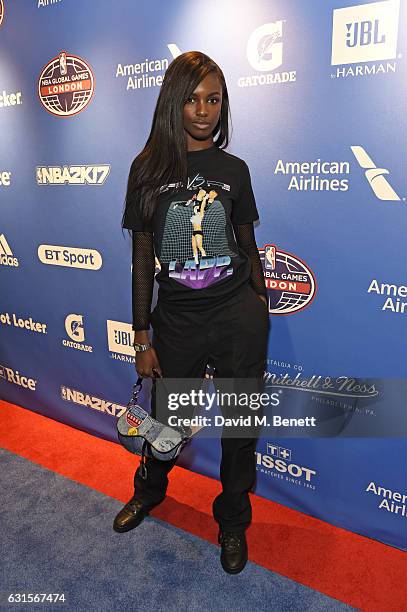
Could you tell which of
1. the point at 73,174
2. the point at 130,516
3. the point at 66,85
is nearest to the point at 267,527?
the point at 130,516

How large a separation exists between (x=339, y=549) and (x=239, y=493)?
0.49 meters

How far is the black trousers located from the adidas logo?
141 centimetres

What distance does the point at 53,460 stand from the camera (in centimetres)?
270

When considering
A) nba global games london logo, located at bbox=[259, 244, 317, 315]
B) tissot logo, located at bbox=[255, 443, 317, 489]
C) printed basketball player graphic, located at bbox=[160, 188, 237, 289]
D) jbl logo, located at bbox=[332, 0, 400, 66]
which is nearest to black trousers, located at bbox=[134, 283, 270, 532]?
printed basketball player graphic, located at bbox=[160, 188, 237, 289]

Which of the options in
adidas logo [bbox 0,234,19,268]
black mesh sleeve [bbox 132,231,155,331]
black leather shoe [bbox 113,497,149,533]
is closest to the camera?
black mesh sleeve [bbox 132,231,155,331]

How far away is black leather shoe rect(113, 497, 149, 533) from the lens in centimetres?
217

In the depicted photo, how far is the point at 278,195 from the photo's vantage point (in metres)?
2.00

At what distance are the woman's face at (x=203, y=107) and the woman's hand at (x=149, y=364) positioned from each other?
0.78m

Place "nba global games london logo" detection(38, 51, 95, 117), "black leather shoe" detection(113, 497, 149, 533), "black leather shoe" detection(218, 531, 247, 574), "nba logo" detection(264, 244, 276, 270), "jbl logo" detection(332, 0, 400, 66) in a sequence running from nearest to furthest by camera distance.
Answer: "jbl logo" detection(332, 0, 400, 66)
"black leather shoe" detection(218, 531, 247, 574)
"nba logo" detection(264, 244, 276, 270)
"black leather shoe" detection(113, 497, 149, 533)
"nba global games london logo" detection(38, 51, 95, 117)

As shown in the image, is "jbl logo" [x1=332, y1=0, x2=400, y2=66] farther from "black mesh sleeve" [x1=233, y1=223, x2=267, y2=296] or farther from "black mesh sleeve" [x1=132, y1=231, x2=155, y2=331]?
"black mesh sleeve" [x1=132, y1=231, x2=155, y2=331]

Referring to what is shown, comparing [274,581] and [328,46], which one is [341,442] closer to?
[274,581]

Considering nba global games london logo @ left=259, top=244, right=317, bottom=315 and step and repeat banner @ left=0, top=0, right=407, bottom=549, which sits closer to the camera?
step and repeat banner @ left=0, top=0, right=407, bottom=549

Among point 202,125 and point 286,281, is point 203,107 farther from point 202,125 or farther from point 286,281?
point 286,281

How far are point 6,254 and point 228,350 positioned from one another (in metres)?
1.74
